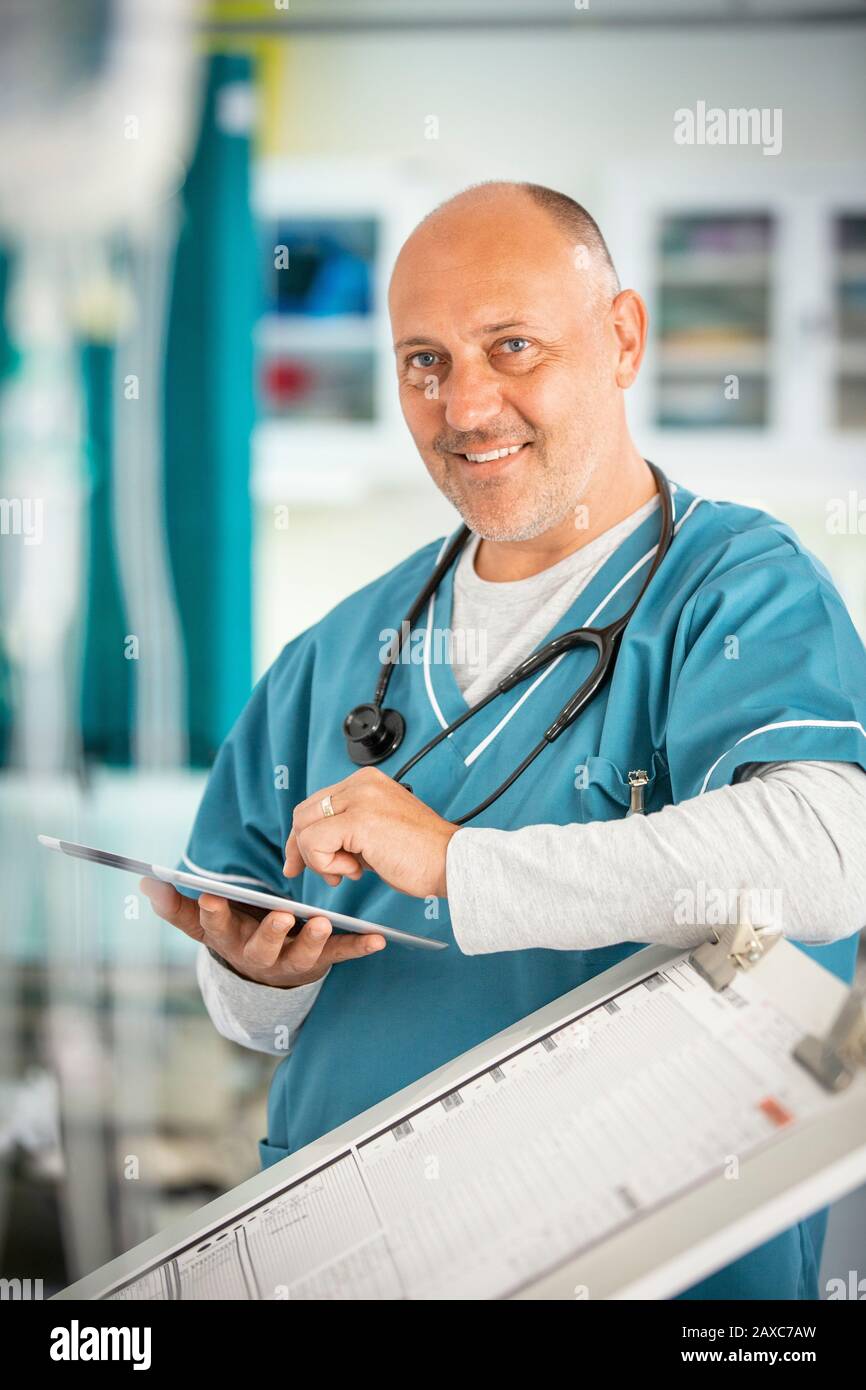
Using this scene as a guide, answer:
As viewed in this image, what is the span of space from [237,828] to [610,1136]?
1.97 ft

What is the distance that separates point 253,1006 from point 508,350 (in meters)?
0.61

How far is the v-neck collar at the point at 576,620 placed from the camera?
100 cm

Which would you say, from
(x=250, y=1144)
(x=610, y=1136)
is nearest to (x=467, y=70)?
(x=250, y=1144)

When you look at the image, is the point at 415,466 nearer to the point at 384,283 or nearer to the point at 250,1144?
the point at 384,283

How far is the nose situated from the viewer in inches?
40.2

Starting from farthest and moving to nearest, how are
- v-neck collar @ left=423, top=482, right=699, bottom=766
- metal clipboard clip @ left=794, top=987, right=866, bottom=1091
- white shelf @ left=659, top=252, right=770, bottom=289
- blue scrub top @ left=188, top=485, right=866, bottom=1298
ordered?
white shelf @ left=659, top=252, right=770, bottom=289 < v-neck collar @ left=423, top=482, right=699, bottom=766 < blue scrub top @ left=188, top=485, right=866, bottom=1298 < metal clipboard clip @ left=794, top=987, right=866, bottom=1091

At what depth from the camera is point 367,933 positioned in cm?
88

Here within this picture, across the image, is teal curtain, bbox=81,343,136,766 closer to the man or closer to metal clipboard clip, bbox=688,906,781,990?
the man

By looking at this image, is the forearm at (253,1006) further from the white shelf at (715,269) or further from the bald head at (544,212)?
the white shelf at (715,269)

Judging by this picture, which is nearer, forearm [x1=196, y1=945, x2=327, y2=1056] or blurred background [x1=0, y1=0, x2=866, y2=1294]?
forearm [x1=196, y1=945, x2=327, y2=1056]

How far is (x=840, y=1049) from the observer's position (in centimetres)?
62

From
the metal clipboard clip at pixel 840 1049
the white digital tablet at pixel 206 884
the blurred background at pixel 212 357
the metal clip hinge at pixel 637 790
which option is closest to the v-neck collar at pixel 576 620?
the metal clip hinge at pixel 637 790

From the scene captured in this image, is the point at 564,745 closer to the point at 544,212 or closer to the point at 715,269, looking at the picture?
the point at 544,212

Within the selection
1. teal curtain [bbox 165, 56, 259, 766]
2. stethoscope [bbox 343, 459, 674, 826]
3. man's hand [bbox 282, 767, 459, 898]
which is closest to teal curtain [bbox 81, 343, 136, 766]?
teal curtain [bbox 165, 56, 259, 766]
